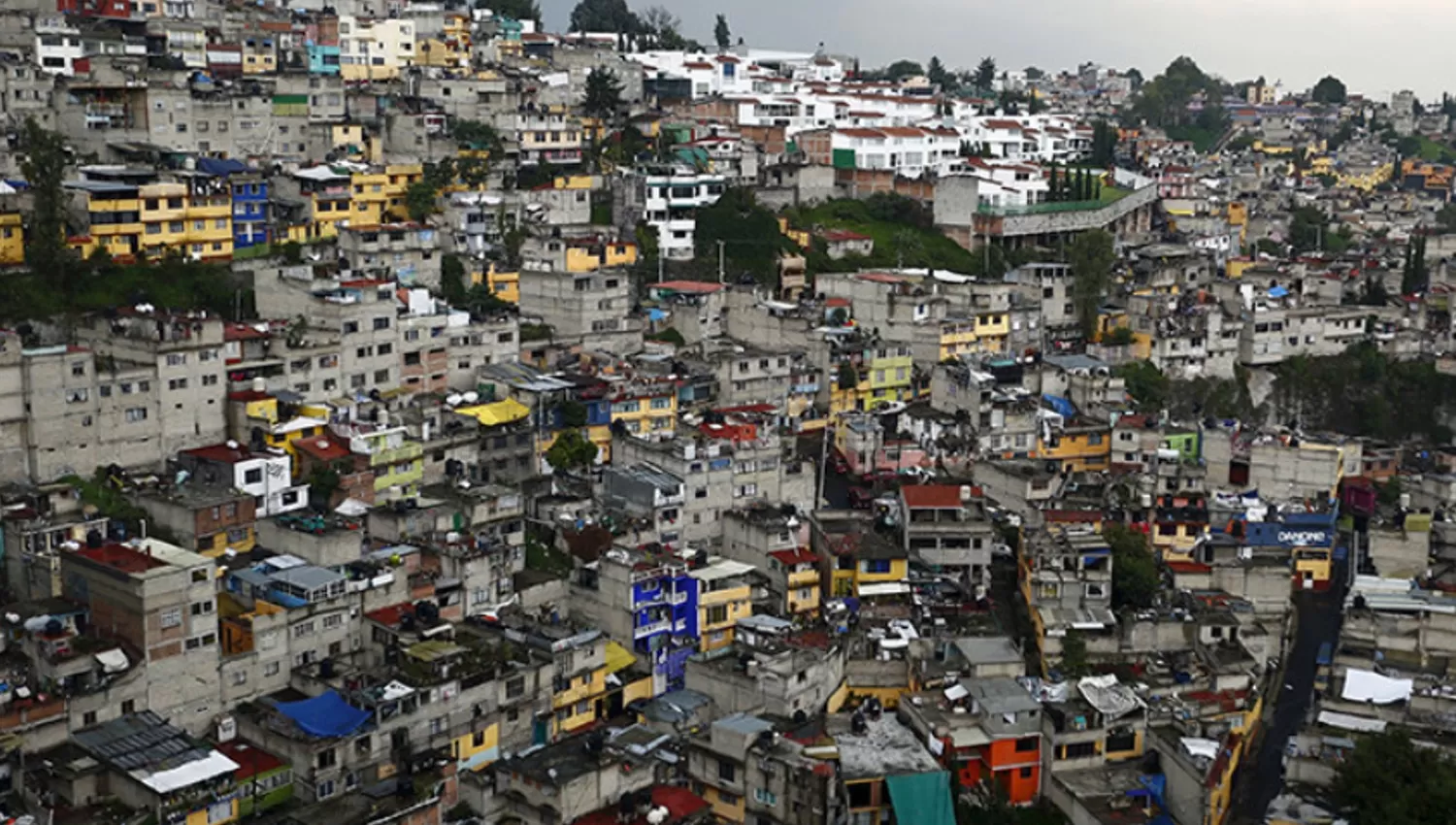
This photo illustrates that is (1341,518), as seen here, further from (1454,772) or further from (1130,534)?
(1454,772)

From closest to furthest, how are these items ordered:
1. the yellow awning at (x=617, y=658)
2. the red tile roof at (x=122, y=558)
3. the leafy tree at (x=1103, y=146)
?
the red tile roof at (x=122, y=558) → the yellow awning at (x=617, y=658) → the leafy tree at (x=1103, y=146)

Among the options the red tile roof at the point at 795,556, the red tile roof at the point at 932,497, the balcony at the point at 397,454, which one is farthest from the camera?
the red tile roof at the point at 932,497

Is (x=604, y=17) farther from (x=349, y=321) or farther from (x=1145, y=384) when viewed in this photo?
(x=349, y=321)

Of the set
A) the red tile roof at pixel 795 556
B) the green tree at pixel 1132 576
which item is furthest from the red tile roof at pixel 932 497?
the green tree at pixel 1132 576

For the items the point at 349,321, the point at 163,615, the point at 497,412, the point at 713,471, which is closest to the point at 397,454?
the point at 497,412

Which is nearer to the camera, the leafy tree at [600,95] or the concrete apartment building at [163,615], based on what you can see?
the concrete apartment building at [163,615]

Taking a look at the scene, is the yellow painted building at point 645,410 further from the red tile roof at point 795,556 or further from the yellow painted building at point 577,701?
the yellow painted building at point 577,701

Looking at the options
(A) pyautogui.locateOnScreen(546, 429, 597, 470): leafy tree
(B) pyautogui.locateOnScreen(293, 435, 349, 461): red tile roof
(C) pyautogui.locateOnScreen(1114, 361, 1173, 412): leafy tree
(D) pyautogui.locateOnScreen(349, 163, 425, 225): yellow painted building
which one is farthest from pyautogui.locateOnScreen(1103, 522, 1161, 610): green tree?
(D) pyautogui.locateOnScreen(349, 163, 425, 225): yellow painted building

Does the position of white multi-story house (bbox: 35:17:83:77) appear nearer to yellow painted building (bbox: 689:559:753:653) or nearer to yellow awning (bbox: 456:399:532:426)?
yellow awning (bbox: 456:399:532:426)
